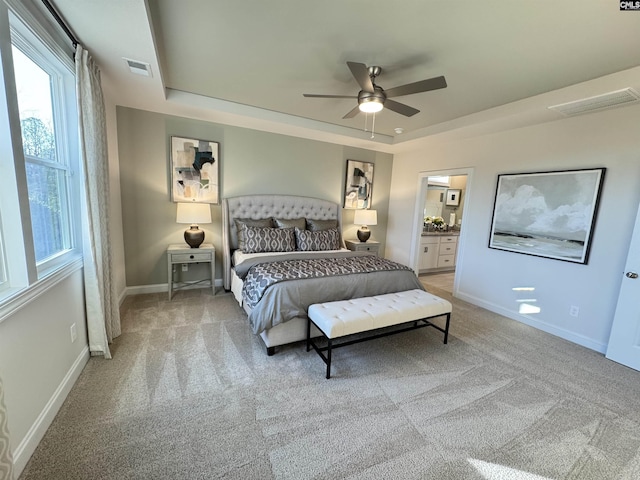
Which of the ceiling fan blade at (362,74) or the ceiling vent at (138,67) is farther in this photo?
the ceiling vent at (138,67)

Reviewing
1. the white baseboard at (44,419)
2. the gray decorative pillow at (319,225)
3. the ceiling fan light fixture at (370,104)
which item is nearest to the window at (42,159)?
the white baseboard at (44,419)

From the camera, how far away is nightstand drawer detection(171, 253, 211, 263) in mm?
3562

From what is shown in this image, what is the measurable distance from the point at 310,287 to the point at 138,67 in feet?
8.45

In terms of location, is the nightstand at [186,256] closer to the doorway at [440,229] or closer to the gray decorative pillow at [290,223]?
the gray decorative pillow at [290,223]

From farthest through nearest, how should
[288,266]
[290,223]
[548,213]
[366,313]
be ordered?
[290,223], [548,213], [288,266], [366,313]

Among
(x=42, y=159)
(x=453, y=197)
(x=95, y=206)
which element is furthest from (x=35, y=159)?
(x=453, y=197)

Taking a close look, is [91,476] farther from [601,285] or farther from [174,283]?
[601,285]

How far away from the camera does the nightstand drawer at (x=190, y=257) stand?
11.7ft

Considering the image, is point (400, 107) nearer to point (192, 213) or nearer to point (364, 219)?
point (364, 219)

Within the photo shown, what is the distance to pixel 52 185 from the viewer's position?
201cm

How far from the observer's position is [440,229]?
20.1ft

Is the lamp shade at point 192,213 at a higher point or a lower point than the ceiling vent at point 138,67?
lower

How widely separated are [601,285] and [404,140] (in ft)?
10.6

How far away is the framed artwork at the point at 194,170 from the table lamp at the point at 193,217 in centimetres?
33
